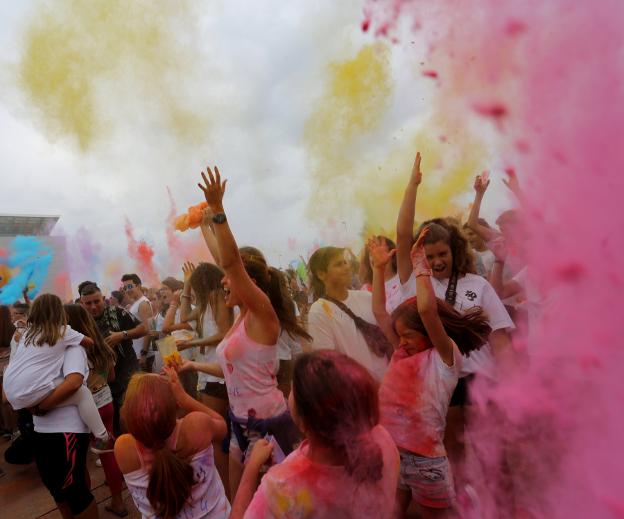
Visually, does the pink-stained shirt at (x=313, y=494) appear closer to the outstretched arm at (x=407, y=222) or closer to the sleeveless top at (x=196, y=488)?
the sleeveless top at (x=196, y=488)

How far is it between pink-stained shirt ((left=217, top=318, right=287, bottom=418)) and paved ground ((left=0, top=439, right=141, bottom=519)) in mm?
1746

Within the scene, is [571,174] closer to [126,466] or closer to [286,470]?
[286,470]

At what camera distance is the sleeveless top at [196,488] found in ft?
5.59

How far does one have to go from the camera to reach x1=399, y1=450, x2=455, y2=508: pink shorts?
5.94ft

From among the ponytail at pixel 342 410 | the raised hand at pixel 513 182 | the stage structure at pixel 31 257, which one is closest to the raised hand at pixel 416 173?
the raised hand at pixel 513 182

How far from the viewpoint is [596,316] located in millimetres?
1114

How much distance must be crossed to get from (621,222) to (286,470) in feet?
3.42

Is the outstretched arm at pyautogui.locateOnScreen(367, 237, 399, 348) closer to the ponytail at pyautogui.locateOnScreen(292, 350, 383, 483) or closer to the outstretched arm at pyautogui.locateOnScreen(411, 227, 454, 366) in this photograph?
the outstretched arm at pyautogui.locateOnScreen(411, 227, 454, 366)

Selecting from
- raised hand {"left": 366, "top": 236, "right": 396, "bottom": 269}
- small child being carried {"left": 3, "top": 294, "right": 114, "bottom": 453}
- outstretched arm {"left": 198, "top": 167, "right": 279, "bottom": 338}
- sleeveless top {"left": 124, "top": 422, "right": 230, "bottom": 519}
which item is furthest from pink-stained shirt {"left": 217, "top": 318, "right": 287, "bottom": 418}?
small child being carried {"left": 3, "top": 294, "right": 114, "bottom": 453}

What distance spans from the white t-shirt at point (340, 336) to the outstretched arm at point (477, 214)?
1085mm

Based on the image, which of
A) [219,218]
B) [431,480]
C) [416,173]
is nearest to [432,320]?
[431,480]

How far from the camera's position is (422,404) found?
189 centimetres

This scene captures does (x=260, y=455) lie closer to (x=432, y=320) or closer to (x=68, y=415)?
(x=432, y=320)

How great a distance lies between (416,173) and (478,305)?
74 centimetres
